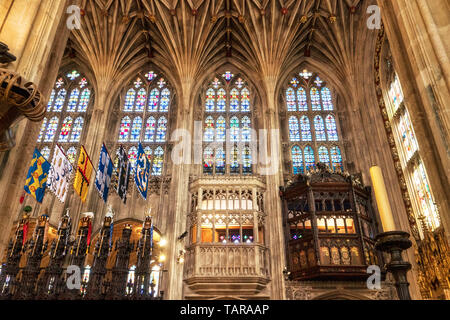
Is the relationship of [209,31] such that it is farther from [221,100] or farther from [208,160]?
[208,160]

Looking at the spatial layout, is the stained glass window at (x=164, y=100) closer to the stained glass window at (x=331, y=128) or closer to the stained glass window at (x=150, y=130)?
the stained glass window at (x=150, y=130)

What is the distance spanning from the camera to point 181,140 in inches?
601

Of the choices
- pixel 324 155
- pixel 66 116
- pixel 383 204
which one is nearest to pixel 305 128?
pixel 324 155

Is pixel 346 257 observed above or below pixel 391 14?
below

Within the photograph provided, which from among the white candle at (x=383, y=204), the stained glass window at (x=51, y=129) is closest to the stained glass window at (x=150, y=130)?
the stained glass window at (x=51, y=129)

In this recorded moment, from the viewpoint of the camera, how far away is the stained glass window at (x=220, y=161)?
15368mm

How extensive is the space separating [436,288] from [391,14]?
7203mm

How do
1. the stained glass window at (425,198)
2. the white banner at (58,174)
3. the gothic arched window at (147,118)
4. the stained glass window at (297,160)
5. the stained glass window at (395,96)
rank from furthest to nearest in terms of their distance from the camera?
the gothic arched window at (147,118)
the stained glass window at (297,160)
the stained glass window at (395,96)
the stained glass window at (425,198)
the white banner at (58,174)

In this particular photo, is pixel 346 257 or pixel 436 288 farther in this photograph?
pixel 346 257

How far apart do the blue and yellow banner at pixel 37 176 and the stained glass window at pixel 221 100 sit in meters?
9.52

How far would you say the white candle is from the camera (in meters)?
2.66

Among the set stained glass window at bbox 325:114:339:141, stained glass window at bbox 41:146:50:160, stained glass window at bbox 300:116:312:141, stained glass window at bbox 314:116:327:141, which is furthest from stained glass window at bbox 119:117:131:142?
stained glass window at bbox 325:114:339:141
